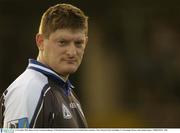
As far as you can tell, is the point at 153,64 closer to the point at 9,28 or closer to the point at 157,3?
the point at 157,3

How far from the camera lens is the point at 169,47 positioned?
389 cm

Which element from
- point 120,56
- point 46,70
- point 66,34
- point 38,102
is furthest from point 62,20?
point 120,56

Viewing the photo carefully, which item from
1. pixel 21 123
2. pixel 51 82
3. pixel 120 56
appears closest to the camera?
pixel 21 123

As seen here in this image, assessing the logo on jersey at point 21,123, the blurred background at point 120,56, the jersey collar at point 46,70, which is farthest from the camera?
the blurred background at point 120,56

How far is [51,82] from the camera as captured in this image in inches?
64.7

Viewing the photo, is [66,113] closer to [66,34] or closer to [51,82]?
[51,82]

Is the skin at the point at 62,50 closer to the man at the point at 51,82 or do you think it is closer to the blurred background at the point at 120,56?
the man at the point at 51,82

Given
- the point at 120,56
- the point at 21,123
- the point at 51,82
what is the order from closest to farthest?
the point at 21,123 < the point at 51,82 < the point at 120,56

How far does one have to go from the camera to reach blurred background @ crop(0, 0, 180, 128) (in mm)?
3770

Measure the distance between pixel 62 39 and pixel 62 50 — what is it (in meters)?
0.03

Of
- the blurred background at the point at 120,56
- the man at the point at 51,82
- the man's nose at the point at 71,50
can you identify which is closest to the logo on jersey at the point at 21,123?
the man at the point at 51,82

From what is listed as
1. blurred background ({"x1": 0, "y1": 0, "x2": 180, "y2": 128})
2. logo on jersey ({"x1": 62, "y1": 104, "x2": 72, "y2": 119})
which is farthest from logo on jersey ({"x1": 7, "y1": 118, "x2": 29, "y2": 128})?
blurred background ({"x1": 0, "y1": 0, "x2": 180, "y2": 128})

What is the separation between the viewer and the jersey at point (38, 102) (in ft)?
5.03

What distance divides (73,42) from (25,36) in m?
2.21
